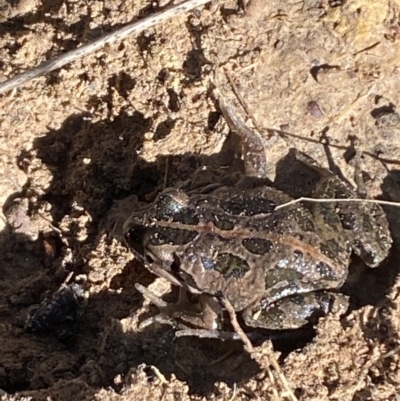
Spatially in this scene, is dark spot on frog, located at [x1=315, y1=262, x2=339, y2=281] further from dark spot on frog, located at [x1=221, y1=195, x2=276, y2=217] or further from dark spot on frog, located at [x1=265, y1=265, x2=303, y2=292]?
dark spot on frog, located at [x1=221, y1=195, x2=276, y2=217]

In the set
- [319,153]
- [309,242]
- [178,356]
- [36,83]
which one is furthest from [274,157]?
[36,83]

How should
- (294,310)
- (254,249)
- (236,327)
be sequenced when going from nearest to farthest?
(236,327), (294,310), (254,249)

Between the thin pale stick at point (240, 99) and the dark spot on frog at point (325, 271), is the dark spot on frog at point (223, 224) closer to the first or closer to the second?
the dark spot on frog at point (325, 271)

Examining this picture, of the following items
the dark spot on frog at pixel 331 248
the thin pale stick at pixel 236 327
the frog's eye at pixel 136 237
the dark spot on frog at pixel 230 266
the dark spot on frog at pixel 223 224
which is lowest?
the dark spot on frog at pixel 331 248

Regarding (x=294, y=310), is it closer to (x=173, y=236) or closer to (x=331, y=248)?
(x=331, y=248)

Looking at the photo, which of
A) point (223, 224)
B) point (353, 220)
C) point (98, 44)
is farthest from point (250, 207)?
point (98, 44)

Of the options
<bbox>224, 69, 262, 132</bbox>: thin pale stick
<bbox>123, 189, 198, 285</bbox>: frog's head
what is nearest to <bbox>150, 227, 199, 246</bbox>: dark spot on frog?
<bbox>123, 189, 198, 285</bbox>: frog's head

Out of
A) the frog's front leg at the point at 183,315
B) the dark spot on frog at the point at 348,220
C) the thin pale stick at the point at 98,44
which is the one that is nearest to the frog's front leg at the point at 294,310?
the frog's front leg at the point at 183,315
